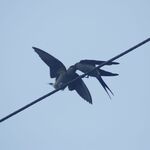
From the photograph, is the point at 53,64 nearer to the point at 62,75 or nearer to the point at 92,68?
the point at 62,75

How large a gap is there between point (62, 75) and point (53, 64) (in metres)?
0.36

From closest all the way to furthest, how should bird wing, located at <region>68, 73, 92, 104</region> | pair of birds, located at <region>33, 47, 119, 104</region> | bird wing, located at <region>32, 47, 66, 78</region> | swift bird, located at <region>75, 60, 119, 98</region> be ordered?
swift bird, located at <region>75, 60, 119, 98</region> < pair of birds, located at <region>33, 47, 119, 104</region> < bird wing, located at <region>68, 73, 92, 104</region> < bird wing, located at <region>32, 47, 66, 78</region>

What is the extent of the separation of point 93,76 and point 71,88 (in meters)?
1.17

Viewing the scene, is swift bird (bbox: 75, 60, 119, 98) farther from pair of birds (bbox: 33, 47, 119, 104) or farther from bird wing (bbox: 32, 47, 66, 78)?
bird wing (bbox: 32, 47, 66, 78)

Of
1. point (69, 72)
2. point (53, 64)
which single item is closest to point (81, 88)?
point (69, 72)

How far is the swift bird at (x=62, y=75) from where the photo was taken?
9.48 metres

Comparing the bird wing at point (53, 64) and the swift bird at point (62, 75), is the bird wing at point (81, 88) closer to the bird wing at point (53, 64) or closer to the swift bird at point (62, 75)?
the swift bird at point (62, 75)

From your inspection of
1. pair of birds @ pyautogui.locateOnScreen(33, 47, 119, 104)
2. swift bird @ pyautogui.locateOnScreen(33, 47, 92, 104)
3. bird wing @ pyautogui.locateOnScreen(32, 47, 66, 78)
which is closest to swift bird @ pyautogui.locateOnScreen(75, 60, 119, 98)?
pair of birds @ pyautogui.locateOnScreen(33, 47, 119, 104)

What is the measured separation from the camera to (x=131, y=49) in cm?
637

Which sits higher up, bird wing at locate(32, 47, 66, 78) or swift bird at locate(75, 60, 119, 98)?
bird wing at locate(32, 47, 66, 78)

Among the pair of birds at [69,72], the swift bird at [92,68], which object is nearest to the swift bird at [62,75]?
the pair of birds at [69,72]

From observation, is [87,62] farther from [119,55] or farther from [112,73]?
[119,55]

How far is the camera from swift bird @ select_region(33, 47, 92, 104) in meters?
9.48

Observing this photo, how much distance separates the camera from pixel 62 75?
9.66 metres
